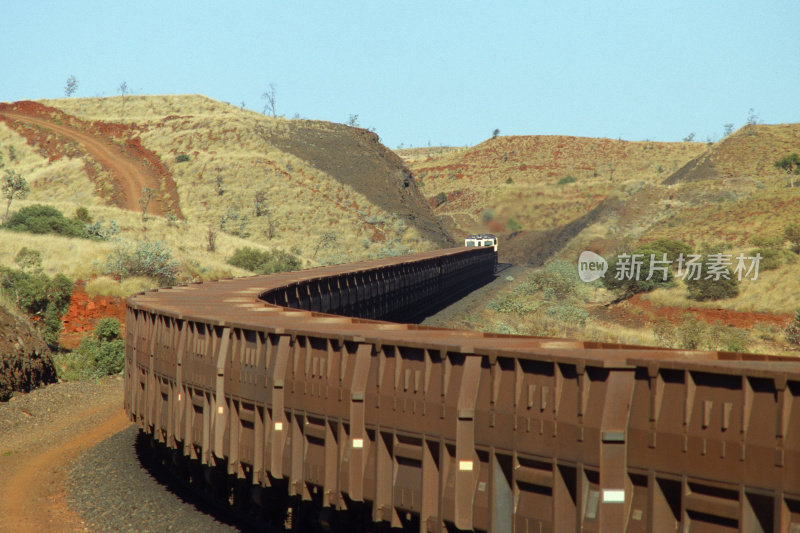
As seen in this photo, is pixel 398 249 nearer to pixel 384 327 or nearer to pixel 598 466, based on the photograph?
pixel 384 327

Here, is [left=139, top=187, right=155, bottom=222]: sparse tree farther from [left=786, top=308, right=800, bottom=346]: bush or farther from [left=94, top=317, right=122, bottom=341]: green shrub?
[left=786, top=308, right=800, bottom=346]: bush

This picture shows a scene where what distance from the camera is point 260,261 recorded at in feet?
187

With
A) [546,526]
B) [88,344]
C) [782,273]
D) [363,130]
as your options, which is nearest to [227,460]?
[546,526]

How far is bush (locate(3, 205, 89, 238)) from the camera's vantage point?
171 ft

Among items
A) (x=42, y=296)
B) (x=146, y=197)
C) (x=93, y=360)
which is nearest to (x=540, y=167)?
(x=146, y=197)

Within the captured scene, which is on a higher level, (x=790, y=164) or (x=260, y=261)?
(x=790, y=164)

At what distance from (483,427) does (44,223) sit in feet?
160

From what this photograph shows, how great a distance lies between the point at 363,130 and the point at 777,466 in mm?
111175

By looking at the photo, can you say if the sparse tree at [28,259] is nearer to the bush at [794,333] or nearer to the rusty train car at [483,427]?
the rusty train car at [483,427]

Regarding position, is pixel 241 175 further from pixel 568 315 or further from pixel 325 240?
pixel 568 315

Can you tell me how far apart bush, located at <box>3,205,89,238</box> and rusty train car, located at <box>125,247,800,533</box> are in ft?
134

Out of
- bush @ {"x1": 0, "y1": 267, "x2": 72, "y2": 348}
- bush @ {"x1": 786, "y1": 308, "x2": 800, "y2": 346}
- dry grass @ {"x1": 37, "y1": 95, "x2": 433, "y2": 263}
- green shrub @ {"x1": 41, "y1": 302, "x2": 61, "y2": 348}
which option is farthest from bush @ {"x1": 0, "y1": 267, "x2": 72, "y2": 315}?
dry grass @ {"x1": 37, "y1": 95, "x2": 433, "y2": 263}

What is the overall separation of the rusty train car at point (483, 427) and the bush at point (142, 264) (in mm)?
27370

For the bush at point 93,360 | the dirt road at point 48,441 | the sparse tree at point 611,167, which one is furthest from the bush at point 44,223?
the sparse tree at point 611,167
